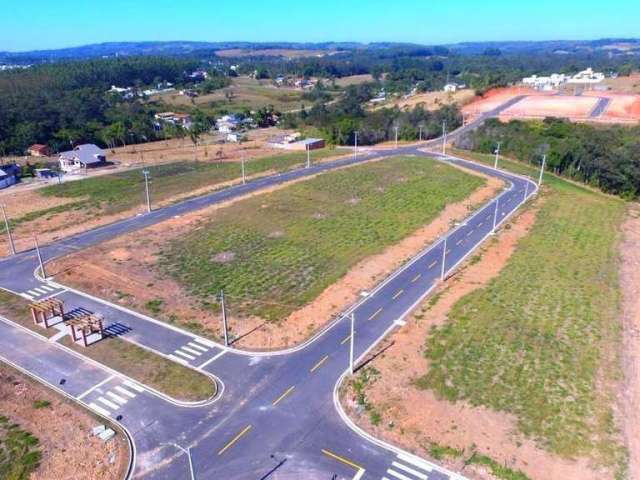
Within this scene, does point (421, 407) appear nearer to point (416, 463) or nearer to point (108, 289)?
point (416, 463)

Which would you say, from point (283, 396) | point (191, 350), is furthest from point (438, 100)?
point (283, 396)

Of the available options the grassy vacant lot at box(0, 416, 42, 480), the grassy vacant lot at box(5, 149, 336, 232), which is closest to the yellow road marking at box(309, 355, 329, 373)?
the grassy vacant lot at box(0, 416, 42, 480)

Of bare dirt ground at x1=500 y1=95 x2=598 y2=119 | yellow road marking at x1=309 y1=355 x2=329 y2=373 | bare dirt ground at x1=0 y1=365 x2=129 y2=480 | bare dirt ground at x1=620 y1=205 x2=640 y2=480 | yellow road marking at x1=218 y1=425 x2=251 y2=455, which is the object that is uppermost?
bare dirt ground at x1=500 y1=95 x2=598 y2=119

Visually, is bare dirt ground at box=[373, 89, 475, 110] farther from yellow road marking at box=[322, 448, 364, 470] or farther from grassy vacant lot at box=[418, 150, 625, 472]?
yellow road marking at box=[322, 448, 364, 470]

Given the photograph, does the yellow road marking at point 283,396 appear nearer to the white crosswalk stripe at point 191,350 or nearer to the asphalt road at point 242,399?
the asphalt road at point 242,399

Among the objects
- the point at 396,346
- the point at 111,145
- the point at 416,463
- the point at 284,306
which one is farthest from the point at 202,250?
the point at 111,145

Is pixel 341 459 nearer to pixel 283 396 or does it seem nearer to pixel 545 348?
pixel 283 396

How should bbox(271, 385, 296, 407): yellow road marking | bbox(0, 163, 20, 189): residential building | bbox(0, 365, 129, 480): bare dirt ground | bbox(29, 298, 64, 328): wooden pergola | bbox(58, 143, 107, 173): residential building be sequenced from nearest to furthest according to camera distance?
bbox(0, 365, 129, 480): bare dirt ground < bbox(271, 385, 296, 407): yellow road marking < bbox(29, 298, 64, 328): wooden pergola < bbox(0, 163, 20, 189): residential building < bbox(58, 143, 107, 173): residential building

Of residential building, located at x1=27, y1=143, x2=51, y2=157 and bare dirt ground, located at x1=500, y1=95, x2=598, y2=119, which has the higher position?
bare dirt ground, located at x1=500, y1=95, x2=598, y2=119
